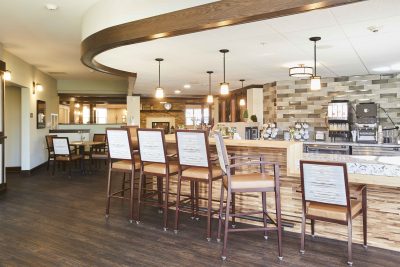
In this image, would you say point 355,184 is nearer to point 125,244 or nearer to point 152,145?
point 152,145

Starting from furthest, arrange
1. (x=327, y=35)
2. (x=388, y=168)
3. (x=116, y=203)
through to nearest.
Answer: (x=116, y=203) → (x=327, y=35) → (x=388, y=168)

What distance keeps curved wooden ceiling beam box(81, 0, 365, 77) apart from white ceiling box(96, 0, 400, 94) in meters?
0.56

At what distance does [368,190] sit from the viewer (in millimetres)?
3344

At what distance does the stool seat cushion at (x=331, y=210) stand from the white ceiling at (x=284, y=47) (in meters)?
1.89

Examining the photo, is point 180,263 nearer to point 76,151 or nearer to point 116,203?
point 116,203

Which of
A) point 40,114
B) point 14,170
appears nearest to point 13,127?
point 40,114

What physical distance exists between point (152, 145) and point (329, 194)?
2.03 metres

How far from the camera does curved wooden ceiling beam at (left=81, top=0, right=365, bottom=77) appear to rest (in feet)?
9.23

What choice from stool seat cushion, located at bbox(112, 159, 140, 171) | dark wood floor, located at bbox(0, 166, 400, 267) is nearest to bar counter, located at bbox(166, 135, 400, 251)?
dark wood floor, located at bbox(0, 166, 400, 267)

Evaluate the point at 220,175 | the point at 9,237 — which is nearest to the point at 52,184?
the point at 9,237

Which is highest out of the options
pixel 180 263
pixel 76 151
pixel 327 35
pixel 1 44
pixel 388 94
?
pixel 1 44

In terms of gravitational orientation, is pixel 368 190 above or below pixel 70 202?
above

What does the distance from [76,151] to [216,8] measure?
7.16m

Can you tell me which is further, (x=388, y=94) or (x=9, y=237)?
(x=388, y=94)
